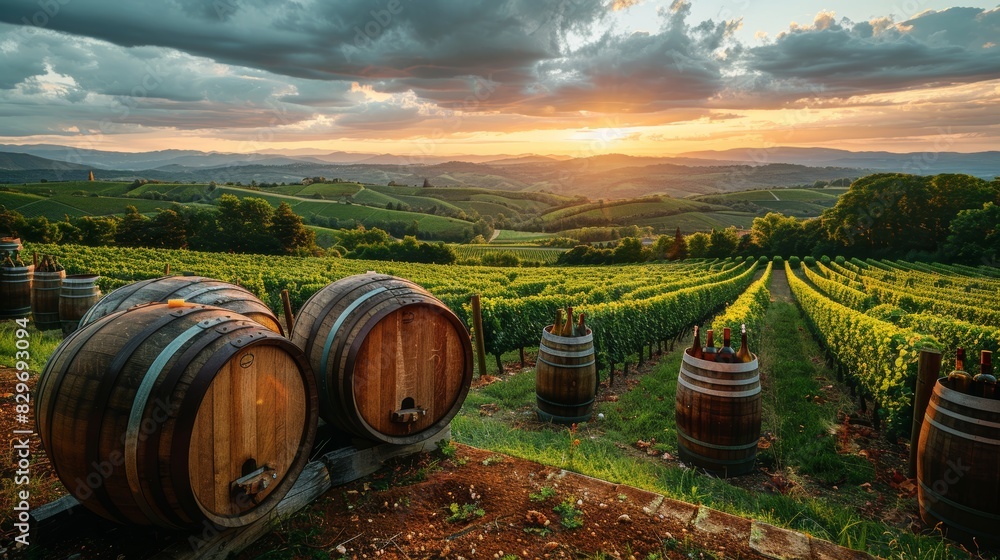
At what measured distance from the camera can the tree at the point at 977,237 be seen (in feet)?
136

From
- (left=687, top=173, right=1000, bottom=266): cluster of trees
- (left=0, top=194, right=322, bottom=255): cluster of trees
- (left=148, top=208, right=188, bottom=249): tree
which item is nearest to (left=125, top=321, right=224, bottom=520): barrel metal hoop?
(left=0, top=194, right=322, bottom=255): cluster of trees

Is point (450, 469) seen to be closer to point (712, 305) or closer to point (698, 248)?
point (712, 305)

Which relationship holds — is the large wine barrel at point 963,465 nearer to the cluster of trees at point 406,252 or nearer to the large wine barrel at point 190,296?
the large wine barrel at point 190,296

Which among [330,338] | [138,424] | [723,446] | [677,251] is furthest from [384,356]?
[677,251]

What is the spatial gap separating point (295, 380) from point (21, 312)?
36.5 ft

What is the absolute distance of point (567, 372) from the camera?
280 inches

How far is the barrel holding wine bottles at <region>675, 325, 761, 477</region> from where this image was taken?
5.43 metres

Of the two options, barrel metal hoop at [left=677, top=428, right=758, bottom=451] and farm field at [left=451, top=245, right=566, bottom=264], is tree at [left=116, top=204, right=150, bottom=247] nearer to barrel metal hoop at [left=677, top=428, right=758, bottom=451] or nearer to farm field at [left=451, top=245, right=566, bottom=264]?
farm field at [left=451, top=245, right=566, bottom=264]

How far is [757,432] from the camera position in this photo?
223 inches

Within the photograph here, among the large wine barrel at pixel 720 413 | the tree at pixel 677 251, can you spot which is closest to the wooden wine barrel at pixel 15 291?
Answer: the large wine barrel at pixel 720 413

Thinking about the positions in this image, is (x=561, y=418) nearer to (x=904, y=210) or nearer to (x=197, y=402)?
(x=197, y=402)

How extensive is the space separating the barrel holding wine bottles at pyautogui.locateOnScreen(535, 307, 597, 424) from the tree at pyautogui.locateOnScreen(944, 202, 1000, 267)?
52769 mm

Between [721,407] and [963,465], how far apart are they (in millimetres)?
1991

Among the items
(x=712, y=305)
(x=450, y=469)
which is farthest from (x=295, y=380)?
(x=712, y=305)
